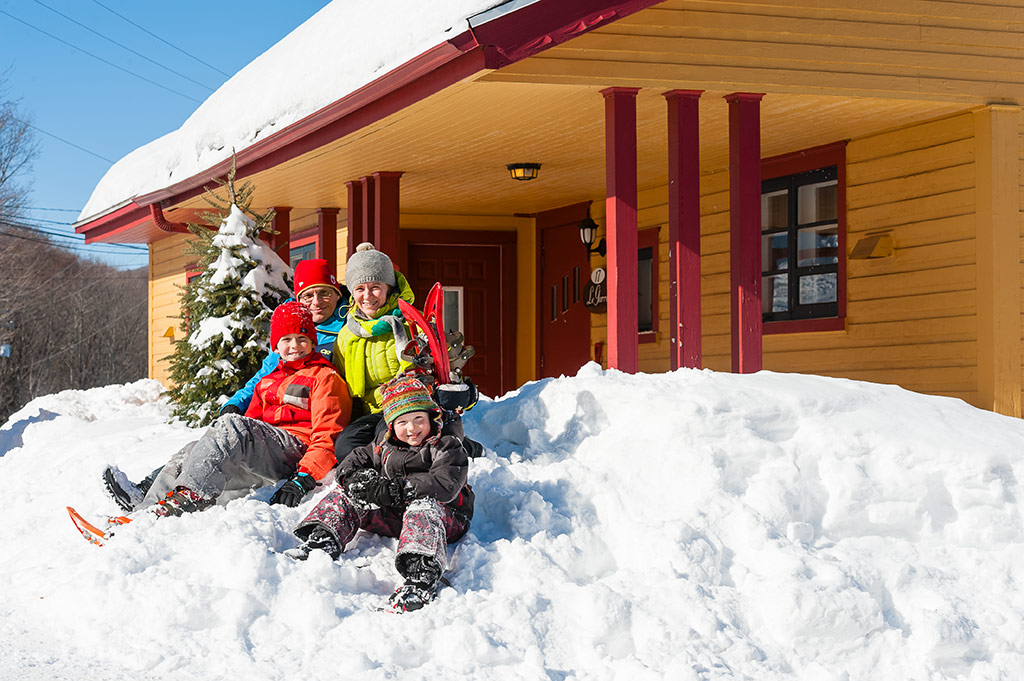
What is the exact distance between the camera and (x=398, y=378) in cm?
486

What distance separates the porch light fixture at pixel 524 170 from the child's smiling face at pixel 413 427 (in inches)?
223

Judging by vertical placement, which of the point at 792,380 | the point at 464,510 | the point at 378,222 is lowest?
the point at 464,510

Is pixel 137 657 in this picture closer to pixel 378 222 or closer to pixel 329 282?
pixel 329 282

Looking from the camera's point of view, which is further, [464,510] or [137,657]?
[464,510]

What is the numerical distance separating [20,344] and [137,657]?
4004 centimetres

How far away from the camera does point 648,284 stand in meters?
11.8

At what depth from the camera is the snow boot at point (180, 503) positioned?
4.89 m

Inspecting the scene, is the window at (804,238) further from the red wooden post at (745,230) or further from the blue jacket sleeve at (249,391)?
the blue jacket sleeve at (249,391)

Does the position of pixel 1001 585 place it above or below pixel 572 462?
below

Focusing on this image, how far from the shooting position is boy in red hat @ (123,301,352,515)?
4995 mm

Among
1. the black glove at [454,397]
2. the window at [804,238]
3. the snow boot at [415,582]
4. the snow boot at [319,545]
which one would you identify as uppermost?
the window at [804,238]

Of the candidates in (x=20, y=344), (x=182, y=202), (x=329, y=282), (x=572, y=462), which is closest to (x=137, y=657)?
(x=572, y=462)

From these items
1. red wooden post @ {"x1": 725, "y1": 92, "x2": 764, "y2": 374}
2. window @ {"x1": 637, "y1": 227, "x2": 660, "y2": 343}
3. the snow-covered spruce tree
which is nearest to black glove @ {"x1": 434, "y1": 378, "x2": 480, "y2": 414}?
red wooden post @ {"x1": 725, "y1": 92, "x2": 764, "y2": 374}

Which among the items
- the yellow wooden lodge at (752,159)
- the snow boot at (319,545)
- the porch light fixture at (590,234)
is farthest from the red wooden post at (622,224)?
the porch light fixture at (590,234)
